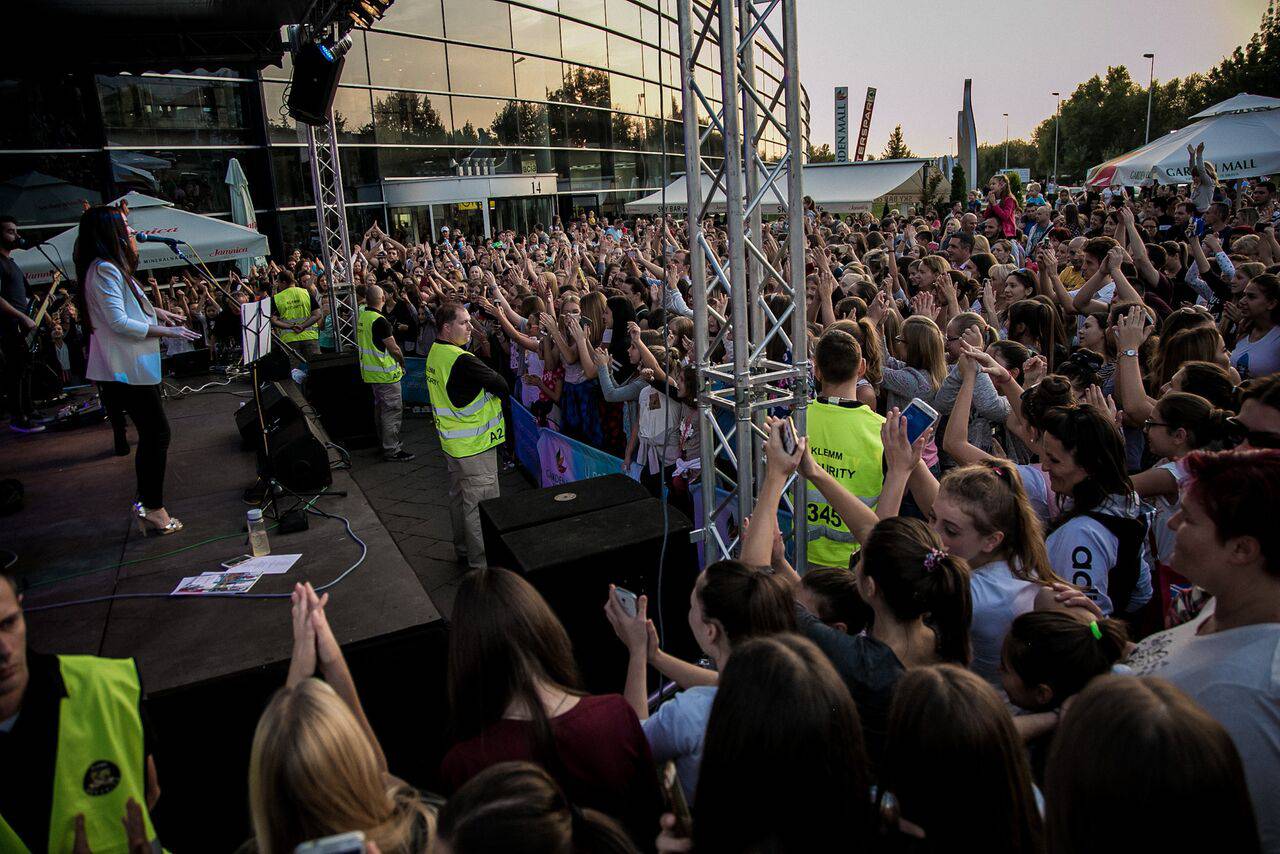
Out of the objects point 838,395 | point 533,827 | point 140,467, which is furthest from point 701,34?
point 140,467

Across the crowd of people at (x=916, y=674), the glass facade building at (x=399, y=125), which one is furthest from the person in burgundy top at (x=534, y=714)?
the glass facade building at (x=399, y=125)

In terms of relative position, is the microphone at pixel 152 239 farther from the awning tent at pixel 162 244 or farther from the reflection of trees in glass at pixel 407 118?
the reflection of trees in glass at pixel 407 118

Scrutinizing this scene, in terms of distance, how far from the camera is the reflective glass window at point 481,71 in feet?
81.6

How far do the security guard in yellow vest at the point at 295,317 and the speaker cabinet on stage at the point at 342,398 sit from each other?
68.3 inches

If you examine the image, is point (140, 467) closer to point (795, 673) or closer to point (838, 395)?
point (838, 395)

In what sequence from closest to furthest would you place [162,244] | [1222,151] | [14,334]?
1. [14,334]
2. [1222,151]
3. [162,244]

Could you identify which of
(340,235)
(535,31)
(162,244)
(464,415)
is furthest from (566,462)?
(535,31)

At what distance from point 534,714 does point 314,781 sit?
0.57 m

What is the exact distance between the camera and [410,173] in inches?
940

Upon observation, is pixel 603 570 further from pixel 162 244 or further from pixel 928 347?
pixel 162 244

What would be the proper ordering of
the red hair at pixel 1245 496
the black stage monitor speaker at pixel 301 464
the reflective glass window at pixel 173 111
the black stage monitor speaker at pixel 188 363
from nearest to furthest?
the red hair at pixel 1245 496 < the black stage monitor speaker at pixel 301 464 < the black stage monitor speaker at pixel 188 363 < the reflective glass window at pixel 173 111

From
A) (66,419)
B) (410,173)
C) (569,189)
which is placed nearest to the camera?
(66,419)

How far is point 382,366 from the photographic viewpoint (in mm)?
8688

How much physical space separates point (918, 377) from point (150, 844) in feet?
14.0
